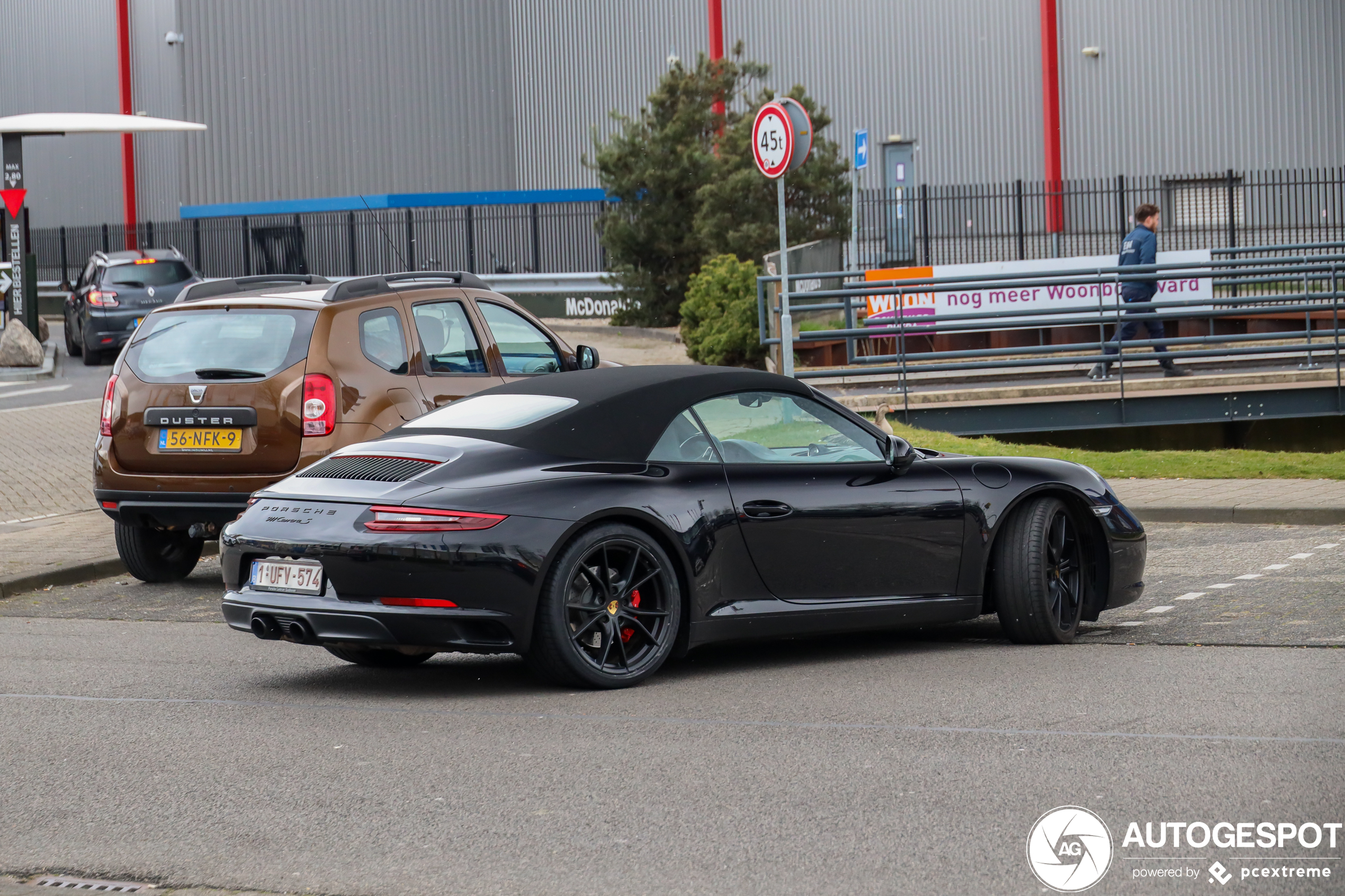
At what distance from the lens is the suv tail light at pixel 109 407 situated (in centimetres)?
980

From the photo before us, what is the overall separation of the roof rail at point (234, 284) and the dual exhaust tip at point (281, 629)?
356 centimetres

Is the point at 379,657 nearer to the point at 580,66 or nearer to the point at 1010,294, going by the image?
the point at 1010,294

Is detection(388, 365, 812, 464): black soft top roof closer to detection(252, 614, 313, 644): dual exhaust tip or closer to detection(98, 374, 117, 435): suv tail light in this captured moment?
detection(252, 614, 313, 644): dual exhaust tip

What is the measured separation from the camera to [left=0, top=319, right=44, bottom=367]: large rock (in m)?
25.1

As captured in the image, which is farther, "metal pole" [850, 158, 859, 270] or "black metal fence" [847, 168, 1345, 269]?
"black metal fence" [847, 168, 1345, 269]

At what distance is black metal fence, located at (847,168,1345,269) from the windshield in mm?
22403

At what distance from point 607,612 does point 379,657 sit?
53.5 inches

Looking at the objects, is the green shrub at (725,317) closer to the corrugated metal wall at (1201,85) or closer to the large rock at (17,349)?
the large rock at (17,349)

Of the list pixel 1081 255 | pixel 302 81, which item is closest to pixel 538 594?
pixel 1081 255

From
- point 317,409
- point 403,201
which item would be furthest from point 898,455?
point 403,201

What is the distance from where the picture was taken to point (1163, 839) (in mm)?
4508

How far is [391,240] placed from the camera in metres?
32.9

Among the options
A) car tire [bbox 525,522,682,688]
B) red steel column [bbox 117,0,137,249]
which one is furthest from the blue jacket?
red steel column [bbox 117,0,137,249]

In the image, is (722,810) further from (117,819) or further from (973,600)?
(973,600)
